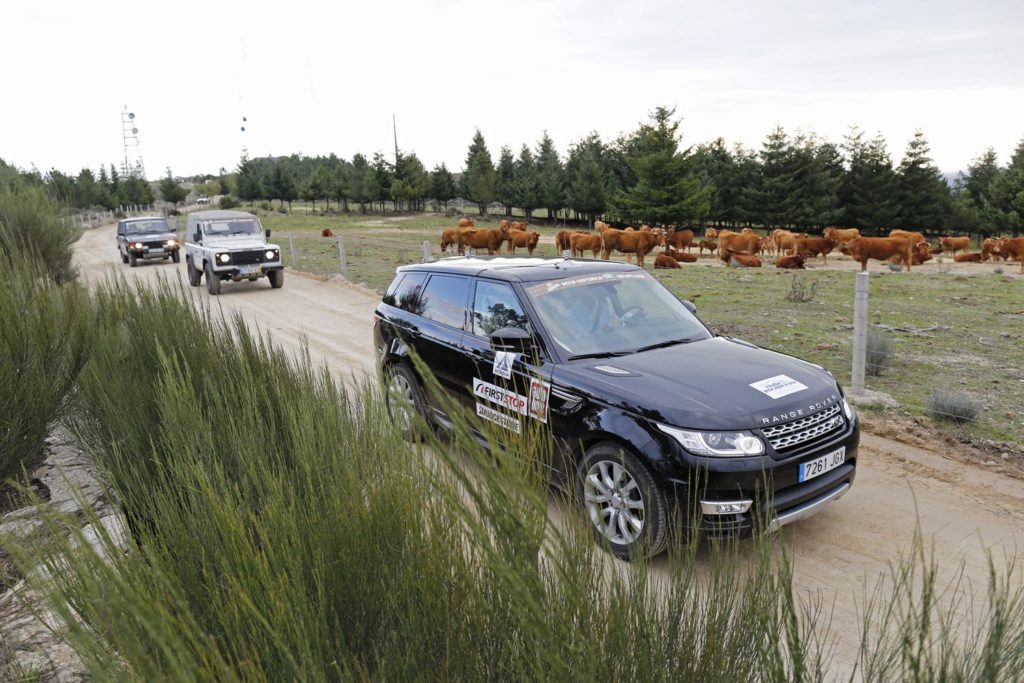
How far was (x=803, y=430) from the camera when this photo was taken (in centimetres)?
418

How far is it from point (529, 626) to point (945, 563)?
13.1 ft

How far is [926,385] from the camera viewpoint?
7.91 metres

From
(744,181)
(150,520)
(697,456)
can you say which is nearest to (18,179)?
(150,520)

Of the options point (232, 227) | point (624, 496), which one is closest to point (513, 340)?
point (624, 496)

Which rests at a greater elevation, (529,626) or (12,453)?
(529,626)

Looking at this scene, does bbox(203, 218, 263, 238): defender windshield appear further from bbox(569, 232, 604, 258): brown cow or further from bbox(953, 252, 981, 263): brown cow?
bbox(953, 252, 981, 263): brown cow

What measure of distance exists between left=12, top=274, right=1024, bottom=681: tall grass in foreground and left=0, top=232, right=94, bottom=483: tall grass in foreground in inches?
110

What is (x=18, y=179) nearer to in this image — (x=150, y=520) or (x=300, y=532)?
(x=150, y=520)

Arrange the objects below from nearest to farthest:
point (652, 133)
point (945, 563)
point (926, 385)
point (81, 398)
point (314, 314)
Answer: point (945, 563), point (81, 398), point (926, 385), point (314, 314), point (652, 133)

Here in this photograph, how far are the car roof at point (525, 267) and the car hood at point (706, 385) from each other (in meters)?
1.10

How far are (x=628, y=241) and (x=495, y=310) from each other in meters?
24.3

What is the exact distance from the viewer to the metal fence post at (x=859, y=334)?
276 inches

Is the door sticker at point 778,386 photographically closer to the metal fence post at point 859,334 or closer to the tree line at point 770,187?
the metal fence post at point 859,334

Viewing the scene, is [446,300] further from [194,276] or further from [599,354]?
[194,276]
